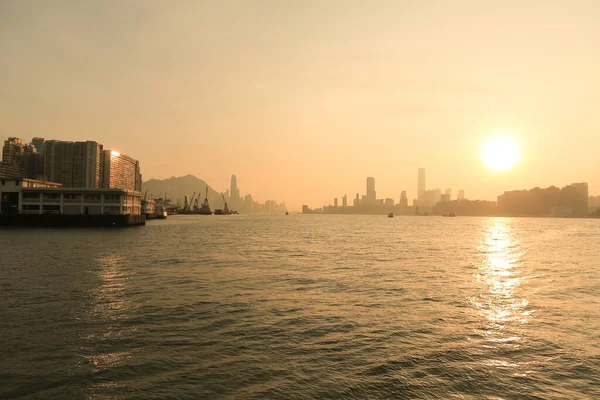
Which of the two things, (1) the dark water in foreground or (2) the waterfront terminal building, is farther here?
(2) the waterfront terminal building

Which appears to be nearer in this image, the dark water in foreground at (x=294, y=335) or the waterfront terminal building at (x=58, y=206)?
the dark water in foreground at (x=294, y=335)

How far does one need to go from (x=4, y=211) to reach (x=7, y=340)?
139688mm

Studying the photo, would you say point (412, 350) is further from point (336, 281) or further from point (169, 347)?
point (336, 281)

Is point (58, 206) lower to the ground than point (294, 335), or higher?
higher

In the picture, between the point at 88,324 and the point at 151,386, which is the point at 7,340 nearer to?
the point at 88,324

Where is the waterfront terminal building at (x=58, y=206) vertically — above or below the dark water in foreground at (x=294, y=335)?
above

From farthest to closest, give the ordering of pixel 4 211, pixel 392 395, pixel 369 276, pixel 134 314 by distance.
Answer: pixel 4 211
pixel 369 276
pixel 134 314
pixel 392 395

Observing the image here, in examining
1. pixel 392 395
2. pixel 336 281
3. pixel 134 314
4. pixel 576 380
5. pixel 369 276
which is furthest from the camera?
pixel 369 276

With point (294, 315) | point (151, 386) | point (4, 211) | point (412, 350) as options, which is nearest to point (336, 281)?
point (294, 315)

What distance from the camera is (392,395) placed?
13.8 meters

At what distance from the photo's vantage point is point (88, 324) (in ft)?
70.0

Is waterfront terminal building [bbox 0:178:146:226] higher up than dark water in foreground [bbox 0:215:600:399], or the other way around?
waterfront terminal building [bbox 0:178:146:226]

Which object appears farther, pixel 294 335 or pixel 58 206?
pixel 58 206

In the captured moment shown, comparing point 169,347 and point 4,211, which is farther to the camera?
point 4,211
